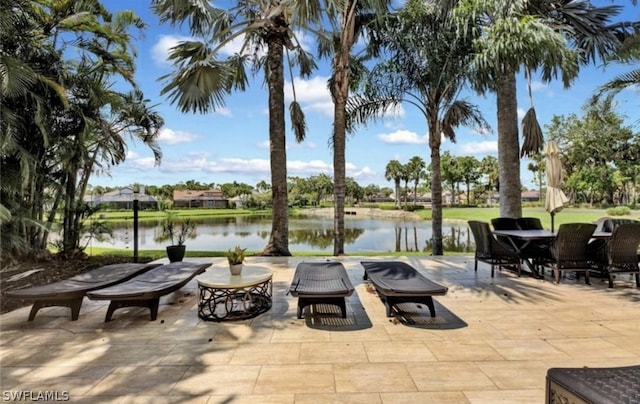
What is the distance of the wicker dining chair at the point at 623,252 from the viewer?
475cm

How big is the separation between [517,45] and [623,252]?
3798 mm

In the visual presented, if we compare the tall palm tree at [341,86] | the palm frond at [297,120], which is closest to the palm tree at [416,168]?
the palm frond at [297,120]

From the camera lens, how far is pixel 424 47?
796 cm

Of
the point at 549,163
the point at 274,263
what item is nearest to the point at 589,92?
the point at 549,163

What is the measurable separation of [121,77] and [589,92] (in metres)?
11.6

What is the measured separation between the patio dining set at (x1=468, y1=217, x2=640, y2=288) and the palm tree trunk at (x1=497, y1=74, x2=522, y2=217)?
1.72 metres

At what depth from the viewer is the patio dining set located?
15.8 feet

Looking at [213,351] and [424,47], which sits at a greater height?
[424,47]

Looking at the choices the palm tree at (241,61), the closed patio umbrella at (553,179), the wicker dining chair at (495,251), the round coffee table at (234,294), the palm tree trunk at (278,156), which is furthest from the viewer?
the palm tree trunk at (278,156)

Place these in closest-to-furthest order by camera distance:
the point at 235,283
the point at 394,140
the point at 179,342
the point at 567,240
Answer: the point at 179,342 → the point at 235,283 → the point at 567,240 → the point at 394,140

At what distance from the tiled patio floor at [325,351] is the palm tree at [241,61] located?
4073mm

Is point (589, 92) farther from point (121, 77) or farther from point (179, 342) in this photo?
point (121, 77)

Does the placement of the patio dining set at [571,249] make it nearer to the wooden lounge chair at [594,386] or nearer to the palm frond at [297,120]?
the wooden lounge chair at [594,386]

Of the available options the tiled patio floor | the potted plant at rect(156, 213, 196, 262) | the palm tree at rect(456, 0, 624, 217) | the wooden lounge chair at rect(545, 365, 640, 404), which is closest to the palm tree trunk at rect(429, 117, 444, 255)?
the palm tree at rect(456, 0, 624, 217)
